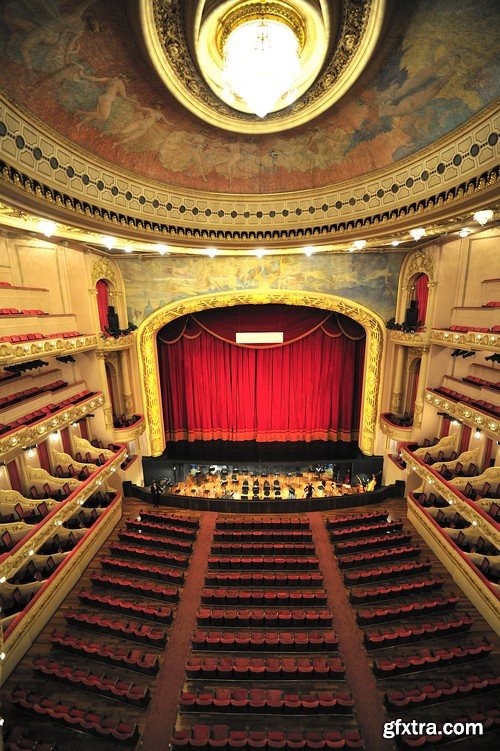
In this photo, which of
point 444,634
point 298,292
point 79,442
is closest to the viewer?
point 444,634

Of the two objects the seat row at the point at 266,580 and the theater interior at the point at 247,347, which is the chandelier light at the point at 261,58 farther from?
the seat row at the point at 266,580

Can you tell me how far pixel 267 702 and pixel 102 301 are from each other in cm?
1065

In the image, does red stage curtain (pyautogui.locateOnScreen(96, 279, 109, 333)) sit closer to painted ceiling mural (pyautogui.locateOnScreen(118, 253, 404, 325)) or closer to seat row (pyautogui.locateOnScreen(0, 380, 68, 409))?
painted ceiling mural (pyautogui.locateOnScreen(118, 253, 404, 325))

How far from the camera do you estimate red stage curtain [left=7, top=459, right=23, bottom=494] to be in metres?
7.97

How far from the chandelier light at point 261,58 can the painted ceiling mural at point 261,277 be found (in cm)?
620

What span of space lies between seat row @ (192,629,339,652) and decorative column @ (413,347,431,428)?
6.66 m

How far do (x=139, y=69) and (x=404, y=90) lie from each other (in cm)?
467

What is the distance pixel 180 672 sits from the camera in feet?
20.5

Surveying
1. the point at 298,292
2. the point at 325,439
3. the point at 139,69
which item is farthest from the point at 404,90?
the point at 325,439

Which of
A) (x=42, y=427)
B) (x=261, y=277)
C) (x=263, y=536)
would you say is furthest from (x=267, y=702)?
(x=261, y=277)

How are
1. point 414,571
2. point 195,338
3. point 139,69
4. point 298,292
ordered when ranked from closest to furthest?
point 139,69 < point 414,571 < point 298,292 < point 195,338

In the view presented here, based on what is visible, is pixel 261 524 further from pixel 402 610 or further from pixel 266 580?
pixel 402 610

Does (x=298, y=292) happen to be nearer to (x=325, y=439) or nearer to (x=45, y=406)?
(x=325, y=439)

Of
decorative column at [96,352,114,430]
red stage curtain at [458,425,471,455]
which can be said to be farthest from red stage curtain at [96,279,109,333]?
red stage curtain at [458,425,471,455]
